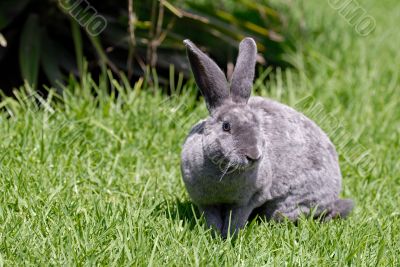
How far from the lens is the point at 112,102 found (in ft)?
14.7

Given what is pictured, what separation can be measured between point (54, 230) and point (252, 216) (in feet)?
3.32

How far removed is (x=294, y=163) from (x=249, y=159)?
529mm

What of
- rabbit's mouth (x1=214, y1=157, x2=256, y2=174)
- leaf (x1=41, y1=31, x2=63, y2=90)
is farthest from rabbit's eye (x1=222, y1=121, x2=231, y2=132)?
leaf (x1=41, y1=31, x2=63, y2=90)

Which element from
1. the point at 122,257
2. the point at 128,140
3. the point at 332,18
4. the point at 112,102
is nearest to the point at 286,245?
the point at 122,257

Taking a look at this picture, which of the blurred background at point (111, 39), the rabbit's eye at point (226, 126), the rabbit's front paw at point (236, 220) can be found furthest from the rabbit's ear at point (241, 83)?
the blurred background at point (111, 39)

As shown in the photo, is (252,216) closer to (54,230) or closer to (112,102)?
(54,230)

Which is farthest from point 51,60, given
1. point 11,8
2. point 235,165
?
point 235,165

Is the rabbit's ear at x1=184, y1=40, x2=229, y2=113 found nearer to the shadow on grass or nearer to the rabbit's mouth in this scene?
the rabbit's mouth

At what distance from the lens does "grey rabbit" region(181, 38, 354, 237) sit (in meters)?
2.95

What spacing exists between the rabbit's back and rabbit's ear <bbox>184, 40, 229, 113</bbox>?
0.33m

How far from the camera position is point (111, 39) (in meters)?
5.32

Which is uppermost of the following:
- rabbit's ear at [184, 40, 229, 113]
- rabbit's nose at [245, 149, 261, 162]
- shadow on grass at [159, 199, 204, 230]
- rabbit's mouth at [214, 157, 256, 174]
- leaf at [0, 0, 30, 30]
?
rabbit's ear at [184, 40, 229, 113]

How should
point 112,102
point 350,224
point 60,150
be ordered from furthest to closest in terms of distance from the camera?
point 112,102, point 60,150, point 350,224

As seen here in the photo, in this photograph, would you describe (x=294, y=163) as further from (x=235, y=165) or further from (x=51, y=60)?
(x=51, y=60)
